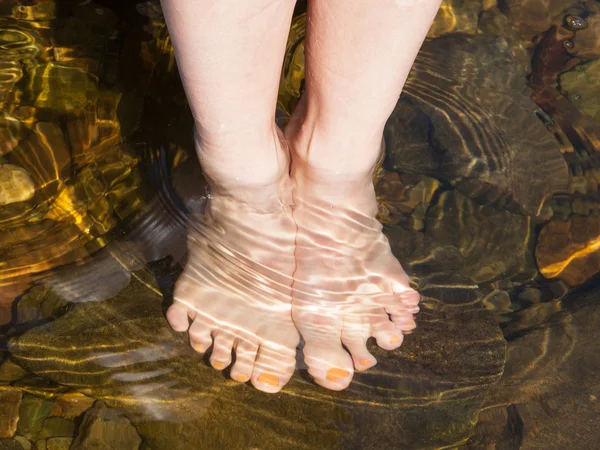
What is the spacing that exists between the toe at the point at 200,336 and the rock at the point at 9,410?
0.50 meters

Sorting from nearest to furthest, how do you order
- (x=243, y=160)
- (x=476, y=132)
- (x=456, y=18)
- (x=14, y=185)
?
(x=243, y=160) → (x=14, y=185) → (x=476, y=132) → (x=456, y=18)

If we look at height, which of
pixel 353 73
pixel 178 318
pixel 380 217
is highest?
pixel 353 73

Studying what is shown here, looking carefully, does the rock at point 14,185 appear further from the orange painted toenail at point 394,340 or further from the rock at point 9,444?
the orange painted toenail at point 394,340

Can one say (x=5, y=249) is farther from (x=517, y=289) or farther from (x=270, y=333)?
(x=517, y=289)

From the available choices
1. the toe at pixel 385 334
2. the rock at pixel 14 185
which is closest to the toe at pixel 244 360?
the toe at pixel 385 334

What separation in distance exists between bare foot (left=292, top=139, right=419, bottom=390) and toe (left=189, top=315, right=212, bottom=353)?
0.26 metres

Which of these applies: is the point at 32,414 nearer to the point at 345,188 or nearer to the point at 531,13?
the point at 345,188

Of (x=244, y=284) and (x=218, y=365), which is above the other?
(x=244, y=284)

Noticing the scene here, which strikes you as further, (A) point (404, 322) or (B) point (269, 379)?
(A) point (404, 322)

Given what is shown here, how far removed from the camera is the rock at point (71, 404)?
5.39 feet

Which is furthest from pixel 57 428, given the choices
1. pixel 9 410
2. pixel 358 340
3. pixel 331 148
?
pixel 331 148

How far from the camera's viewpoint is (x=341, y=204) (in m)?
1.83

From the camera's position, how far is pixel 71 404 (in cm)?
165

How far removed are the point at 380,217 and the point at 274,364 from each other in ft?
2.16
